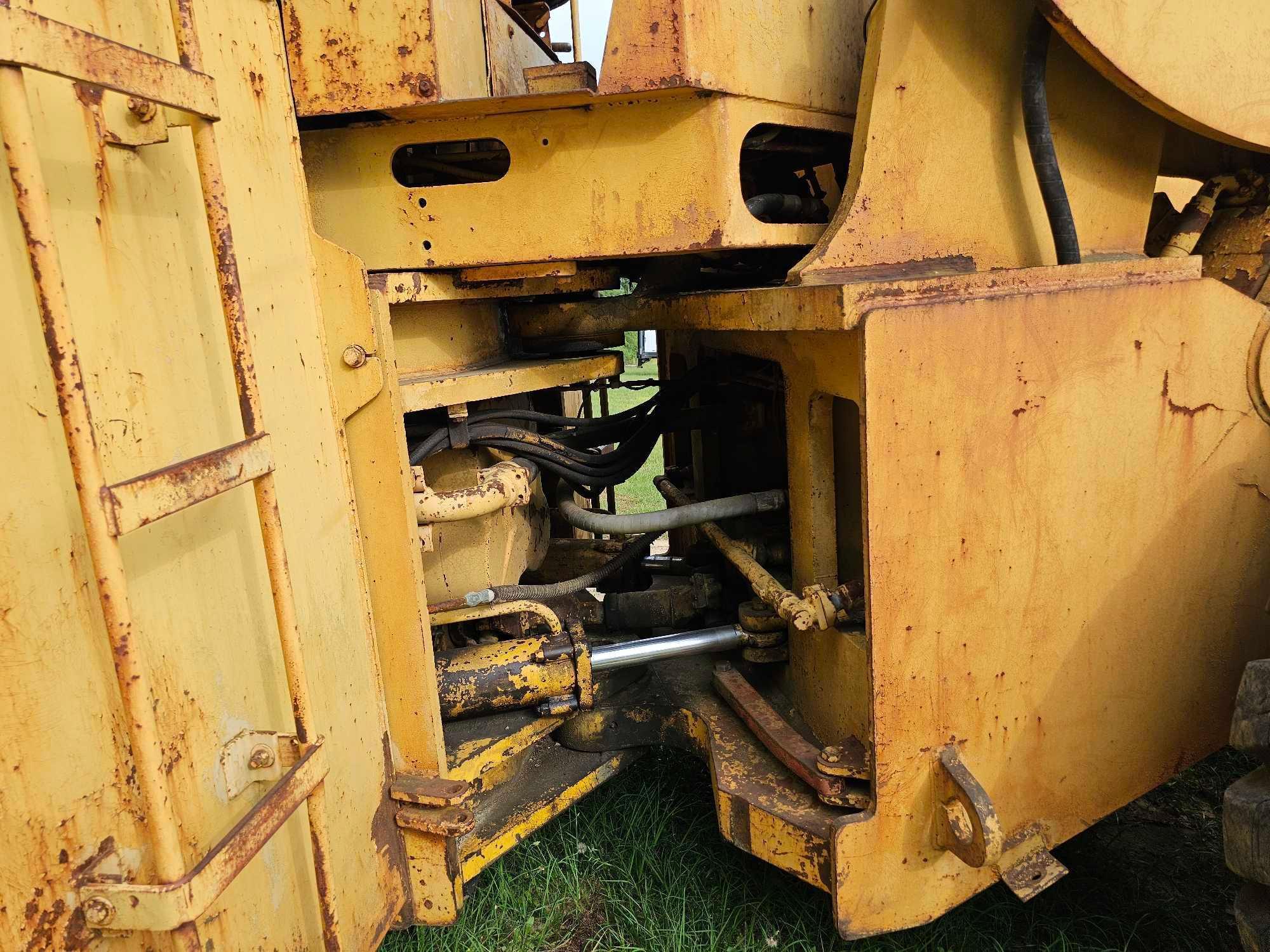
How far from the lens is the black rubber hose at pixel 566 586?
2.08 meters

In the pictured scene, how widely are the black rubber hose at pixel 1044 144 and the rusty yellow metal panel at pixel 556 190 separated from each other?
0.50 meters

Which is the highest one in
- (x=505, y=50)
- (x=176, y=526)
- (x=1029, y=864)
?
(x=505, y=50)

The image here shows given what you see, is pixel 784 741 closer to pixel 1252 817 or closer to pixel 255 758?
pixel 1252 817

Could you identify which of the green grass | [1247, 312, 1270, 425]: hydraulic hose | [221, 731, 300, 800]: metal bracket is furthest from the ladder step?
[1247, 312, 1270, 425]: hydraulic hose

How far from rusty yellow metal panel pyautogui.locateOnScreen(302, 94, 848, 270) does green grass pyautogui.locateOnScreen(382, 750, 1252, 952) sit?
1.39 m

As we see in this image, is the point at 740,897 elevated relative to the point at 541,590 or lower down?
lower down

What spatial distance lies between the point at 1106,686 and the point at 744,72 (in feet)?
4.56

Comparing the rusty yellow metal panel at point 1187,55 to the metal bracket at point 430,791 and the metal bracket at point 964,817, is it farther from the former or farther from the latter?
the metal bracket at point 430,791

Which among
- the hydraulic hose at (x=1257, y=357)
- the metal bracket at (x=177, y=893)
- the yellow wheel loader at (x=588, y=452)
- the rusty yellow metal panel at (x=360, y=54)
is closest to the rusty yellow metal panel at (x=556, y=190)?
the yellow wheel loader at (x=588, y=452)

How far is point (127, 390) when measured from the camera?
3.42 ft

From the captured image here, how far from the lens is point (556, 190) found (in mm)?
1819

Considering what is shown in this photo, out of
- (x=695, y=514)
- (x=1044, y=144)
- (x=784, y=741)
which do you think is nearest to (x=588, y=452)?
(x=695, y=514)

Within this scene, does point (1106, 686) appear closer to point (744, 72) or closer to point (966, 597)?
point (966, 597)

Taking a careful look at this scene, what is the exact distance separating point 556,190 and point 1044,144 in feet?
3.07
